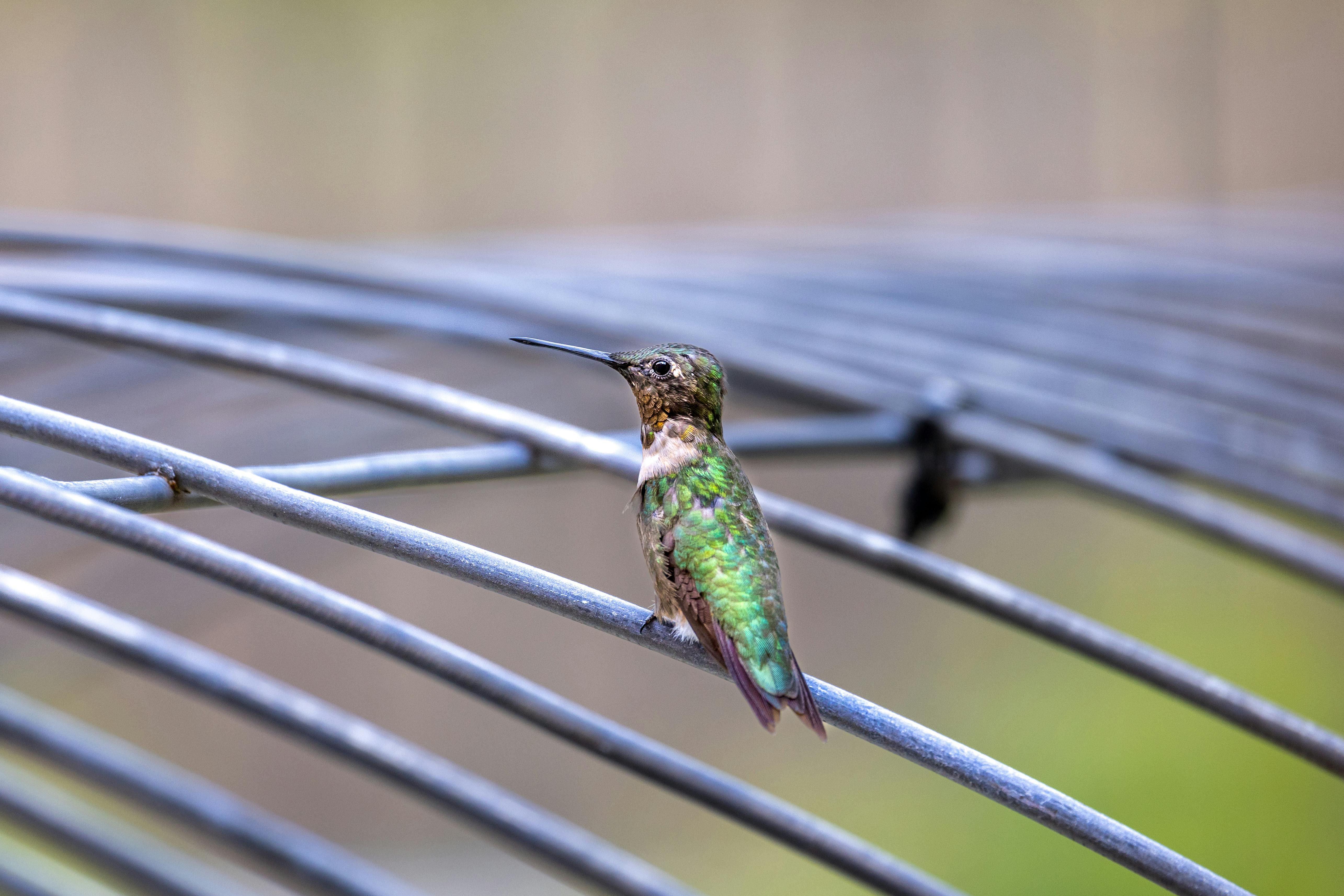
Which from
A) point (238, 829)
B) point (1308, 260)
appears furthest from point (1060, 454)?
point (1308, 260)

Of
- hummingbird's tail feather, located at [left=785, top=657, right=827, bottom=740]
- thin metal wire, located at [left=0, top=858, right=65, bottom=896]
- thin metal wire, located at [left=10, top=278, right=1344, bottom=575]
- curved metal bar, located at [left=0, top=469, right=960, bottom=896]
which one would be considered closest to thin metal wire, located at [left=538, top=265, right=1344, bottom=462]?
thin metal wire, located at [left=10, top=278, right=1344, bottom=575]

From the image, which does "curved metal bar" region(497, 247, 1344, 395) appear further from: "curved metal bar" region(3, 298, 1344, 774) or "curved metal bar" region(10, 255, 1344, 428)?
"curved metal bar" region(3, 298, 1344, 774)

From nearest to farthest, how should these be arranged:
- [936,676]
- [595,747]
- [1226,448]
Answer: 1. [595,747]
2. [1226,448]
3. [936,676]

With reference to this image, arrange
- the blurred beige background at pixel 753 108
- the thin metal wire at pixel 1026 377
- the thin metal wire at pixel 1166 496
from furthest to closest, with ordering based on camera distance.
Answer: the blurred beige background at pixel 753 108 < the thin metal wire at pixel 1026 377 < the thin metal wire at pixel 1166 496

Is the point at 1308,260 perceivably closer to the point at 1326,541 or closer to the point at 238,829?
the point at 1326,541

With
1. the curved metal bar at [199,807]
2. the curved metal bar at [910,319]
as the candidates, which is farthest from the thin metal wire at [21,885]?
the curved metal bar at [910,319]

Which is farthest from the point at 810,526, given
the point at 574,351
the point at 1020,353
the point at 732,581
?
the point at 1020,353

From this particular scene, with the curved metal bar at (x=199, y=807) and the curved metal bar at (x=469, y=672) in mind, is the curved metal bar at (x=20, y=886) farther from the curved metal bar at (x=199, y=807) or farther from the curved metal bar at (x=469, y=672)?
the curved metal bar at (x=469, y=672)
